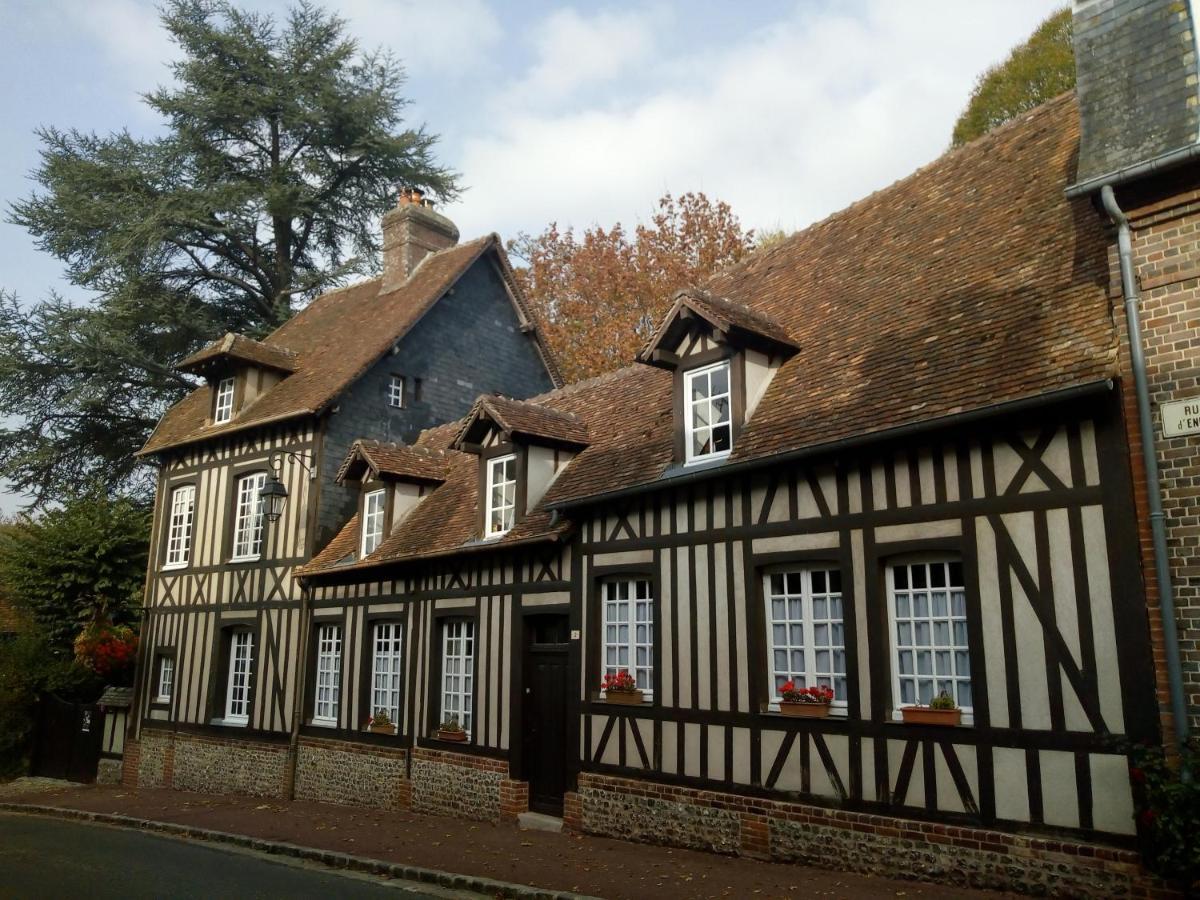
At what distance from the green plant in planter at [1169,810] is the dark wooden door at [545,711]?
253 inches

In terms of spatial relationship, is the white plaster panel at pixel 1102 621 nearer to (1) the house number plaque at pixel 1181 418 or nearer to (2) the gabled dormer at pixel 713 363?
(1) the house number plaque at pixel 1181 418

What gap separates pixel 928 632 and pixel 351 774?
943 cm

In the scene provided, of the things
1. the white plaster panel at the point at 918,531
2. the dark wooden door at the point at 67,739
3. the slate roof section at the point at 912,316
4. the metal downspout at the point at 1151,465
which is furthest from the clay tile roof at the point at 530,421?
the dark wooden door at the point at 67,739

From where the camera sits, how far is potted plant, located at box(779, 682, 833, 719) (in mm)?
8383

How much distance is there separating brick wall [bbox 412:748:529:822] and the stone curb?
94.6 inches

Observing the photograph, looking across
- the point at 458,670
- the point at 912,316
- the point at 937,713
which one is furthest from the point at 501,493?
the point at 937,713

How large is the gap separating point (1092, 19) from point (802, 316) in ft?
13.3

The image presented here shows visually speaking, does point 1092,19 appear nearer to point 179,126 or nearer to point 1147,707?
point 1147,707

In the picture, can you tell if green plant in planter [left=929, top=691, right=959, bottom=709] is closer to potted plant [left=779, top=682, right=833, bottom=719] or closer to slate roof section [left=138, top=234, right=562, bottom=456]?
potted plant [left=779, top=682, right=833, bottom=719]

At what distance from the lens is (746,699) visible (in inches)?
355

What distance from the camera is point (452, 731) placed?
40.7 ft

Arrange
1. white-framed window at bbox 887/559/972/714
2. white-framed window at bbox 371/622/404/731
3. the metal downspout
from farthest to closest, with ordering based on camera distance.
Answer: white-framed window at bbox 371/622/404/731 < white-framed window at bbox 887/559/972/714 < the metal downspout

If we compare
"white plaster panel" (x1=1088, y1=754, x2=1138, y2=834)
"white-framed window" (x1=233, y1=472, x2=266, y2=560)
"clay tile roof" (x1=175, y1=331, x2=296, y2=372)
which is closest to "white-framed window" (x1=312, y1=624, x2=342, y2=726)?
"white-framed window" (x1=233, y1=472, x2=266, y2=560)

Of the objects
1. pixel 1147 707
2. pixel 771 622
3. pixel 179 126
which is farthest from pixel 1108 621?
pixel 179 126
